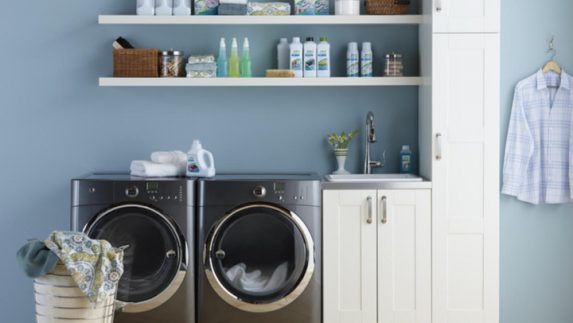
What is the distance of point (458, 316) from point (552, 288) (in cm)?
67

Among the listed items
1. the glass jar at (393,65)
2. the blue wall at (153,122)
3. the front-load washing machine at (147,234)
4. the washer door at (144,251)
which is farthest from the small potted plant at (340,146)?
the washer door at (144,251)

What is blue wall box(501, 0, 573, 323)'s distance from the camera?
4.62 m

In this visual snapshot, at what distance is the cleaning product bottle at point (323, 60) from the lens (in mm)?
4539

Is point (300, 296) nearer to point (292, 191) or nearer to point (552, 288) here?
point (292, 191)

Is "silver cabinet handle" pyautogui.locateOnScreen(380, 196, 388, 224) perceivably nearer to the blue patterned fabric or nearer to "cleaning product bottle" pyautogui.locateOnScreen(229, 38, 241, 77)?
the blue patterned fabric

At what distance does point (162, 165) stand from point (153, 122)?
429 mm

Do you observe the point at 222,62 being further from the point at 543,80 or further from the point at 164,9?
the point at 543,80

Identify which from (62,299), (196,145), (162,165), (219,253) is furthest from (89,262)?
(196,145)

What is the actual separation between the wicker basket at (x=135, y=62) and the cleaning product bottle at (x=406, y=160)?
4.40ft

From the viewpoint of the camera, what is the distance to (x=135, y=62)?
4.47 meters

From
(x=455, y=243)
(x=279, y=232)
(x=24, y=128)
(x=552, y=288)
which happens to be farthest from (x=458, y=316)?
(x=24, y=128)

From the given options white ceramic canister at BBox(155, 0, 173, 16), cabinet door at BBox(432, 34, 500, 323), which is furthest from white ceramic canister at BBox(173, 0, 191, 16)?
cabinet door at BBox(432, 34, 500, 323)

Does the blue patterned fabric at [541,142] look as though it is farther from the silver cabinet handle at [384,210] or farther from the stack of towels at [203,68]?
the stack of towels at [203,68]

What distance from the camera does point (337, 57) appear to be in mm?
4711
